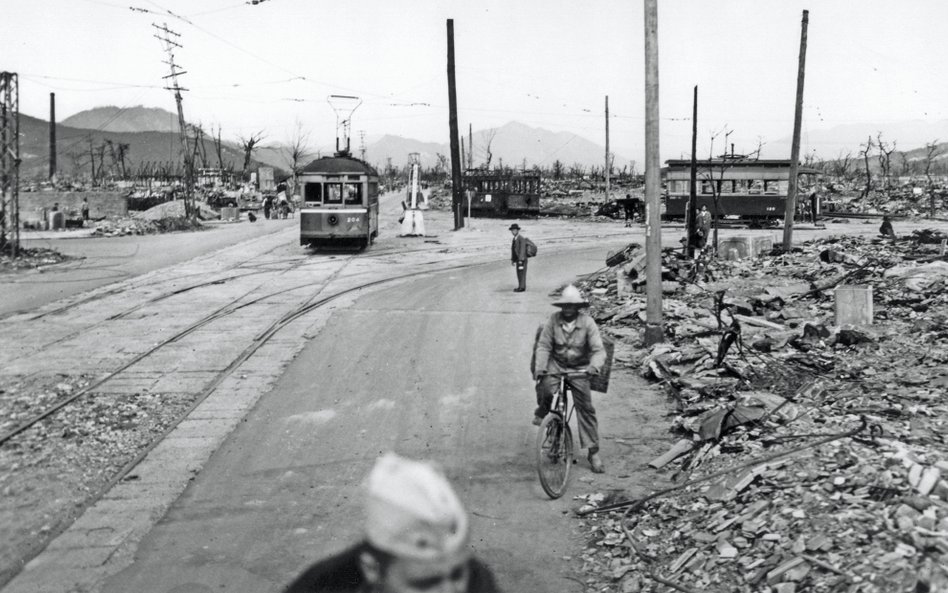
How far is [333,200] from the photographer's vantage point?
28859 mm

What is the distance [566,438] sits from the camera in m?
7.89

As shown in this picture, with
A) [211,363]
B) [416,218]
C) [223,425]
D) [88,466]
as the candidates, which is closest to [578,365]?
[223,425]

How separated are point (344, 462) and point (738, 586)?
4.29 meters

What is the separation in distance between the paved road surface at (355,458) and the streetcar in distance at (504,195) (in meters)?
35.4

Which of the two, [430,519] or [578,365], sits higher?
[430,519]

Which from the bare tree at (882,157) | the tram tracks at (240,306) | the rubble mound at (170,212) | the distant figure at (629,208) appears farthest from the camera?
the bare tree at (882,157)

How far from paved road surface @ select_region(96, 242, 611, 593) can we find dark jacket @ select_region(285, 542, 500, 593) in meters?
3.61

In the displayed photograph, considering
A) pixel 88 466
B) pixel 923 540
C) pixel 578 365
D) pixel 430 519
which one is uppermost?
pixel 430 519

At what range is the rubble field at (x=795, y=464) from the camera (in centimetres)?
536

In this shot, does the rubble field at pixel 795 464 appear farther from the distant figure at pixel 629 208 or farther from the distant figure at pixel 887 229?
the distant figure at pixel 629 208

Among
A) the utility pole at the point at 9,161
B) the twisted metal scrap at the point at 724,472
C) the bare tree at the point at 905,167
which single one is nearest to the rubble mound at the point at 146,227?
the utility pole at the point at 9,161

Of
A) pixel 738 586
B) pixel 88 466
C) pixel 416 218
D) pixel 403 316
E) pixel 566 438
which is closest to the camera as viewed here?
pixel 738 586

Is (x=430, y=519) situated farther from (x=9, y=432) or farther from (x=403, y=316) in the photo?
(x=403, y=316)

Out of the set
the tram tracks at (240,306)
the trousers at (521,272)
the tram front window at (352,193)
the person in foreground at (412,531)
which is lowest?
the tram tracks at (240,306)
